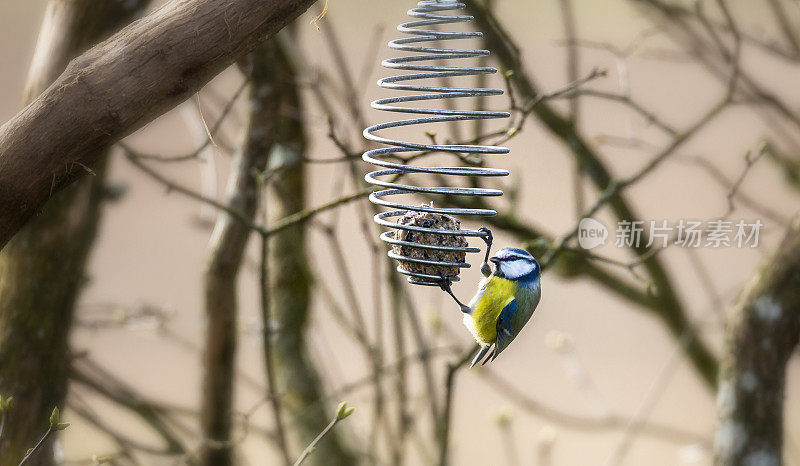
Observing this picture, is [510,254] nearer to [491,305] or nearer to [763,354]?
[491,305]

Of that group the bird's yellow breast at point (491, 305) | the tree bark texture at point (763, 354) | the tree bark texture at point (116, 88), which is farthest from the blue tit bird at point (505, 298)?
the tree bark texture at point (763, 354)

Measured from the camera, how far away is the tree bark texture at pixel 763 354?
1.61 metres

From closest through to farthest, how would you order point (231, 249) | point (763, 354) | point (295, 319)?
point (763, 354) < point (231, 249) < point (295, 319)

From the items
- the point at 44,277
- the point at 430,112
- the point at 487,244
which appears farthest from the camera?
the point at 44,277

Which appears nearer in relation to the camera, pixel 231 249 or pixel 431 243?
pixel 431 243

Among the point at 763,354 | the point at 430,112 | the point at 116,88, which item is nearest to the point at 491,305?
the point at 430,112

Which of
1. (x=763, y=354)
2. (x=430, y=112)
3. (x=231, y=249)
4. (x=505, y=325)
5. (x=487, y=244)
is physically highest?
(x=231, y=249)

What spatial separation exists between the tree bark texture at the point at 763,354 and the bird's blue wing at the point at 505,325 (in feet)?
2.45

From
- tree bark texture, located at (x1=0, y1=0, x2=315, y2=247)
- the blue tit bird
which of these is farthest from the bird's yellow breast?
tree bark texture, located at (x1=0, y1=0, x2=315, y2=247)

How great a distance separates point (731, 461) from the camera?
166 cm

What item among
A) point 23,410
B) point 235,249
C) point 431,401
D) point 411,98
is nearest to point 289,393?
point 431,401

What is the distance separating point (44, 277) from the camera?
56.5 inches

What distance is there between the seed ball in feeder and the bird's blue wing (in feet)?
0.30

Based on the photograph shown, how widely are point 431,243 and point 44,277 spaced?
0.78 metres
